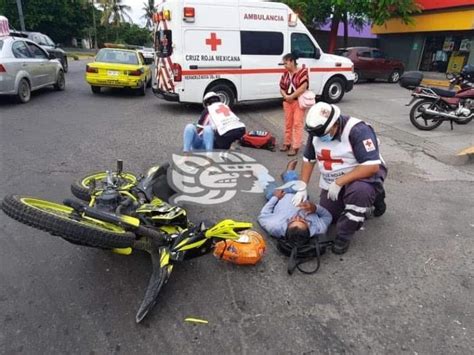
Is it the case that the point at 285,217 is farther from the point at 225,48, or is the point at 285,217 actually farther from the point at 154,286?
the point at 225,48

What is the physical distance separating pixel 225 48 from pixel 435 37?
1555 cm

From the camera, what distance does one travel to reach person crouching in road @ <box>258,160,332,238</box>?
2.93 meters

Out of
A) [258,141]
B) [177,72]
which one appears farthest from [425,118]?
[177,72]

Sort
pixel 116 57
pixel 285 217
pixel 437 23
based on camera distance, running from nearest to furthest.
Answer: pixel 285 217, pixel 116 57, pixel 437 23

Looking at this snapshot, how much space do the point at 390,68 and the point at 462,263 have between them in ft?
53.7

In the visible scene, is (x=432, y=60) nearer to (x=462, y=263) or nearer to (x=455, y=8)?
(x=455, y=8)

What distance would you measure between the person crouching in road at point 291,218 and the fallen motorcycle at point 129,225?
0.55 meters

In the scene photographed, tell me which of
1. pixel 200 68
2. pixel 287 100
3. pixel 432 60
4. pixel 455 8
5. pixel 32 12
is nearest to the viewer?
pixel 287 100

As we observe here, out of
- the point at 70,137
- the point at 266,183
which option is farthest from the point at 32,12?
the point at 266,183

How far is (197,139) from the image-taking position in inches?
194

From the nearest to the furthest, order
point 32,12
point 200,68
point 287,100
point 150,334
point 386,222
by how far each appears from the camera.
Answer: point 150,334, point 386,222, point 287,100, point 200,68, point 32,12

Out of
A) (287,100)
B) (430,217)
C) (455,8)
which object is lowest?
(430,217)

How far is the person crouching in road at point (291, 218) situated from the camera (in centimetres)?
293

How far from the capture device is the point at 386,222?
11.7 feet
